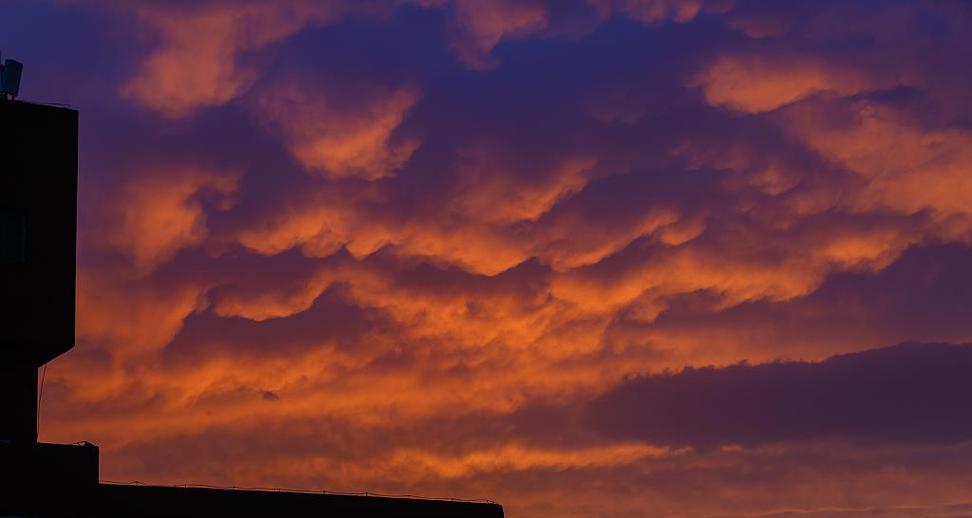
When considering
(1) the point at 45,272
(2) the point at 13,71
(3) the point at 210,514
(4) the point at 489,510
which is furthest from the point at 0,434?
(4) the point at 489,510

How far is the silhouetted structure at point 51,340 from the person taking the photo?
4644cm

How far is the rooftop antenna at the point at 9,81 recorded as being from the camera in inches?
2076

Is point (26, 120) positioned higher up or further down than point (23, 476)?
higher up

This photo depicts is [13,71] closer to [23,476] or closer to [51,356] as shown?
[51,356]

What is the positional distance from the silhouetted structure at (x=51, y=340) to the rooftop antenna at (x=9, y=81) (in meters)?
0.64

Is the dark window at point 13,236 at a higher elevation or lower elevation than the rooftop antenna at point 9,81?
lower

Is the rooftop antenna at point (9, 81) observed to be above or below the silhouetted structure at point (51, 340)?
above

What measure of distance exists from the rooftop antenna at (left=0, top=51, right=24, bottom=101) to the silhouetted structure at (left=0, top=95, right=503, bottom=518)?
0.64m

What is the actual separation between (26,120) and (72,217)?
3.84 meters

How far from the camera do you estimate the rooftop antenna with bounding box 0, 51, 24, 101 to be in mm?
52719

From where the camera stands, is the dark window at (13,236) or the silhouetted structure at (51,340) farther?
the dark window at (13,236)

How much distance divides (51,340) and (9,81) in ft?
32.7

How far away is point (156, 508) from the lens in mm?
47156

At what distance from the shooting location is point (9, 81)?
173ft
